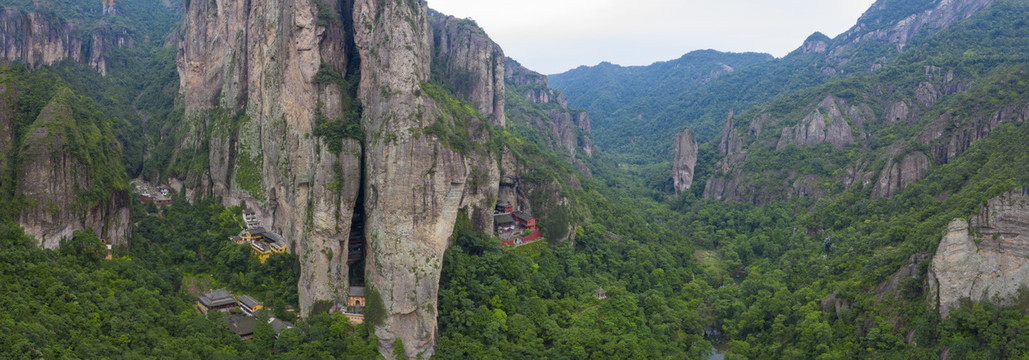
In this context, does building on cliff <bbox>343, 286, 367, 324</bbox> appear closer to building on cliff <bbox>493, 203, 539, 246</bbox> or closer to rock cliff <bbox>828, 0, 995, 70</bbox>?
building on cliff <bbox>493, 203, 539, 246</bbox>

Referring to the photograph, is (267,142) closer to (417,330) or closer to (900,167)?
(417,330)

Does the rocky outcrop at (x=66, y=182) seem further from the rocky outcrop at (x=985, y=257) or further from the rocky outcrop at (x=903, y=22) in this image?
the rocky outcrop at (x=903, y=22)

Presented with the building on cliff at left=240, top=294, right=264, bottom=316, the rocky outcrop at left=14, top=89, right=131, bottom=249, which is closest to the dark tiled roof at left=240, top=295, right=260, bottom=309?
the building on cliff at left=240, top=294, right=264, bottom=316

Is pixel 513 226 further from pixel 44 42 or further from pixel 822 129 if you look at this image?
pixel 44 42

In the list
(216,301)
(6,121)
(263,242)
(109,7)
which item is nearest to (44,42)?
(109,7)

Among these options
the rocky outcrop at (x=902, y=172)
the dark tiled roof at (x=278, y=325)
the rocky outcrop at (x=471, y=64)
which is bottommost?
the dark tiled roof at (x=278, y=325)

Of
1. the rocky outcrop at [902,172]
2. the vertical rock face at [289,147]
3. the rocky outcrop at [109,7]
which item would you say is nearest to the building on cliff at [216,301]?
the vertical rock face at [289,147]
